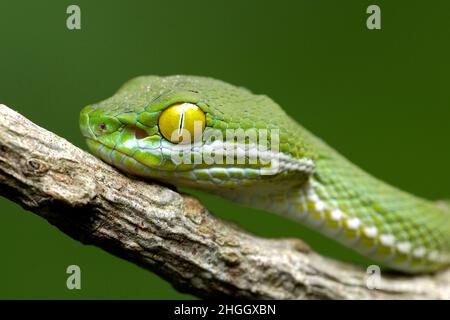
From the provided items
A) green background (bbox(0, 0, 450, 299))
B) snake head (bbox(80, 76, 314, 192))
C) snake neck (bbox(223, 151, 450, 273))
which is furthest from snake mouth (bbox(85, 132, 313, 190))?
green background (bbox(0, 0, 450, 299))

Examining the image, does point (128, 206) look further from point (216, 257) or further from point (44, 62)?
point (44, 62)

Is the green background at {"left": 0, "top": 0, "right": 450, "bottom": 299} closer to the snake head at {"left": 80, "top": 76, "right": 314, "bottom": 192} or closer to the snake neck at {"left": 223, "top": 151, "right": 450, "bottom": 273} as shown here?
the snake neck at {"left": 223, "top": 151, "right": 450, "bottom": 273}

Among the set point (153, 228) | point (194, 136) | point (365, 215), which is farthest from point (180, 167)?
point (365, 215)

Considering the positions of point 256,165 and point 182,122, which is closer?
point 182,122

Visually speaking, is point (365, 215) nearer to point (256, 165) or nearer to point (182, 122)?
point (256, 165)
